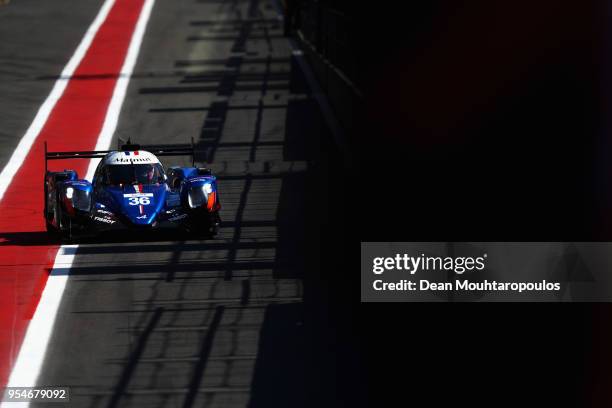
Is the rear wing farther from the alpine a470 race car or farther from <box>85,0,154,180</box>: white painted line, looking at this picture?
<box>85,0,154,180</box>: white painted line

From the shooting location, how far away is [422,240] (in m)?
21.2

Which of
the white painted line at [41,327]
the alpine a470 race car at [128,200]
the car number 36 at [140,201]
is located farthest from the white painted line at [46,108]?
the car number 36 at [140,201]

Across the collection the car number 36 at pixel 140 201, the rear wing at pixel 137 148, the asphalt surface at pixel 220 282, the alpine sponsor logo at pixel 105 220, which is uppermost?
the rear wing at pixel 137 148

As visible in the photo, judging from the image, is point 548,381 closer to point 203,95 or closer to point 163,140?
point 163,140

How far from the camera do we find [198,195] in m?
21.0

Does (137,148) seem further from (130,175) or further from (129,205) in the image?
(129,205)

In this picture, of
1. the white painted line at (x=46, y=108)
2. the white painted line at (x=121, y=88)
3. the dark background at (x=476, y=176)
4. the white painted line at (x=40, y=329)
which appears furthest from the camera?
the white painted line at (x=121, y=88)

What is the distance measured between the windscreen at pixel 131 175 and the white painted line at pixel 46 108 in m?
5.24

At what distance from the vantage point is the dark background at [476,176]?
15133mm

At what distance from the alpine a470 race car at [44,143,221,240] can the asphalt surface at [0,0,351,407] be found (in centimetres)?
46

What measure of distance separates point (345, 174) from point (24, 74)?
17.5m

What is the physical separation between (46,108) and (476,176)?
1675 centimetres

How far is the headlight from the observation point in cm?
2092

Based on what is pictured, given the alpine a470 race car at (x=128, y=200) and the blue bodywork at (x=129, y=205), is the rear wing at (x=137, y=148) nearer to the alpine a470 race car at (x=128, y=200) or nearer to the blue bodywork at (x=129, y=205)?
the alpine a470 race car at (x=128, y=200)
